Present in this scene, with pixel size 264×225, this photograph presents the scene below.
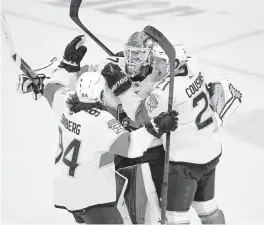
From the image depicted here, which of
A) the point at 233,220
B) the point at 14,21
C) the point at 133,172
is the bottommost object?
the point at 233,220

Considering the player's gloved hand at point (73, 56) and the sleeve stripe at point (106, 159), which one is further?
the player's gloved hand at point (73, 56)

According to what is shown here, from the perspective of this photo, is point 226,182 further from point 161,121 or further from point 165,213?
point 161,121

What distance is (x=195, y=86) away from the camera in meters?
4.17

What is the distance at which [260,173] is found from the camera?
5.34 m

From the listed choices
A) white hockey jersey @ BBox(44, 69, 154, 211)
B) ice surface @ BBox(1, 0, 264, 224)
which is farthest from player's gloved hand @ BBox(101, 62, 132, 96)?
ice surface @ BBox(1, 0, 264, 224)

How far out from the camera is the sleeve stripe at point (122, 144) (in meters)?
3.87

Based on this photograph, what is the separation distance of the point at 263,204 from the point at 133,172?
1.02 metres

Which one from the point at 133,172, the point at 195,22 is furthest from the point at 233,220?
the point at 195,22

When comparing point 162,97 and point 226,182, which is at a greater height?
point 162,97

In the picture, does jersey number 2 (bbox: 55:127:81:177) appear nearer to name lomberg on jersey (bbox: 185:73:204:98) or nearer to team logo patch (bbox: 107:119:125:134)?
team logo patch (bbox: 107:119:125:134)

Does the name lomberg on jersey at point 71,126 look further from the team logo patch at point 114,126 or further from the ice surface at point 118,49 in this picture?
the ice surface at point 118,49

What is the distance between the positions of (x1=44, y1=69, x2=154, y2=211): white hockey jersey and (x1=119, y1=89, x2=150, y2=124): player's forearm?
0.90ft

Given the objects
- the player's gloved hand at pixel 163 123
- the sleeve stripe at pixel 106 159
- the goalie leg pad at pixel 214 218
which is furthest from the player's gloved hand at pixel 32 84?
the goalie leg pad at pixel 214 218

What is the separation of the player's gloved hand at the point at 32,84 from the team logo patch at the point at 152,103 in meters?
0.62
